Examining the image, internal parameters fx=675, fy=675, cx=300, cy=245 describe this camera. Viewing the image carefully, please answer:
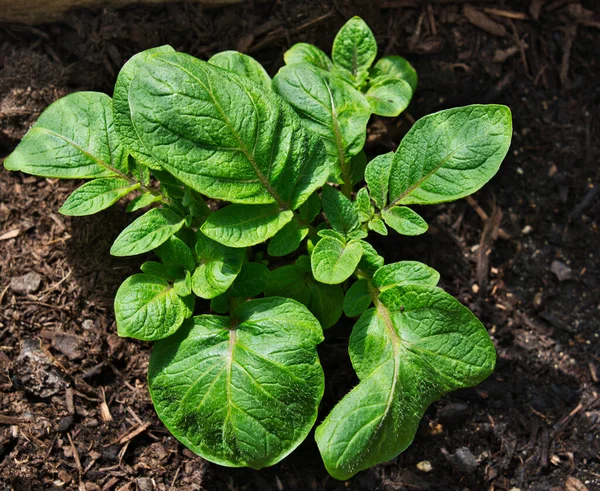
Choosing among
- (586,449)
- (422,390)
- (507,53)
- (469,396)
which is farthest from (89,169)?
(586,449)

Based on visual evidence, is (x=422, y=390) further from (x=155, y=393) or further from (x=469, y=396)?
(x=155, y=393)

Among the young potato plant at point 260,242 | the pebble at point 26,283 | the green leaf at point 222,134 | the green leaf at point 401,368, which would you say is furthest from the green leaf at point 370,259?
the pebble at point 26,283

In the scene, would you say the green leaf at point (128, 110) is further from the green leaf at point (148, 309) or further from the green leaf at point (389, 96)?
the green leaf at point (389, 96)

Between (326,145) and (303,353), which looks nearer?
(303,353)

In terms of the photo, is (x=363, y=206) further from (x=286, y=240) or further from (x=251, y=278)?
(x=251, y=278)

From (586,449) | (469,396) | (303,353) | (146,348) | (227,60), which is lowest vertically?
(586,449)

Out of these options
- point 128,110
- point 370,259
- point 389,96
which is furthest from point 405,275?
point 128,110

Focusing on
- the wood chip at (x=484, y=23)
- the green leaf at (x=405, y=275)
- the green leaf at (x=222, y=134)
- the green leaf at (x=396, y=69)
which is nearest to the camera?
the green leaf at (x=222, y=134)
